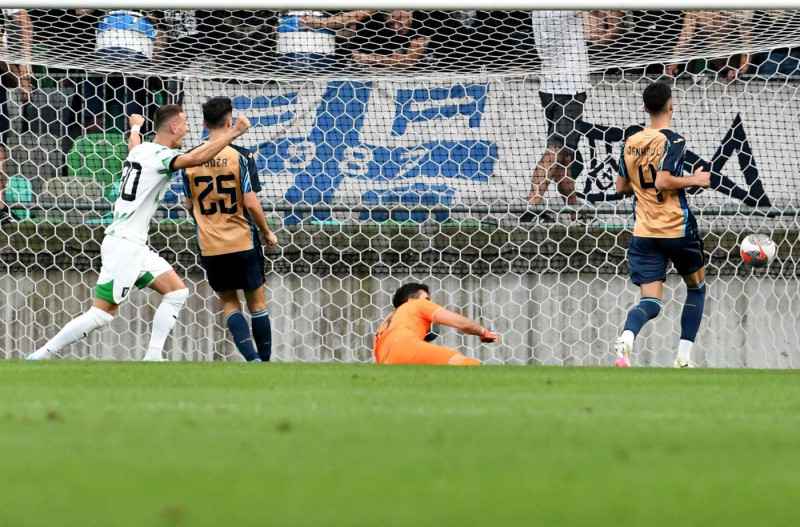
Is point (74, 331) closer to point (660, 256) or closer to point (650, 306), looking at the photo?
point (650, 306)

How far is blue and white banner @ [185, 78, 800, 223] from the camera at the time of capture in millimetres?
8875

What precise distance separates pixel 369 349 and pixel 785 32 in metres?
3.91

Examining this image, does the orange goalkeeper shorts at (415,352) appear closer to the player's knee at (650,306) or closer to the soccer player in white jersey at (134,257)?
the player's knee at (650,306)

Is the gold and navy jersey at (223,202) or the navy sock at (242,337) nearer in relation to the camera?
the gold and navy jersey at (223,202)

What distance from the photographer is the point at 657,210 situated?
7102 mm

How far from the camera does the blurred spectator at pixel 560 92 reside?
8695 mm

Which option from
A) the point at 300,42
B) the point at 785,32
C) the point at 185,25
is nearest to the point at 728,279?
the point at 785,32

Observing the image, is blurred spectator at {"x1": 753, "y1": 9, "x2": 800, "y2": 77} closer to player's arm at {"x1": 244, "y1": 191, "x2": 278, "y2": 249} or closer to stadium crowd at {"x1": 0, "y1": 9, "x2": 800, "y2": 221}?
stadium crowd at {"x1": 0, "y1": 9, "x2": 800, "y2": 221}

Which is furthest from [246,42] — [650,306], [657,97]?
[650,306]

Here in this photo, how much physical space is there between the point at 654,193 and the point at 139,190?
3.21 m

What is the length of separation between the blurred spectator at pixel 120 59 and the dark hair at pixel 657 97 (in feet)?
12.4

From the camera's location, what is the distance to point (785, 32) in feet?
27.8

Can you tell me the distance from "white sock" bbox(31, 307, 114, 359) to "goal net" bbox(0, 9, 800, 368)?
1.70 metres

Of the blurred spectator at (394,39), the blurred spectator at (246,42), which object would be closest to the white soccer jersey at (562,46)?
the blurred spectator at (394,39)
